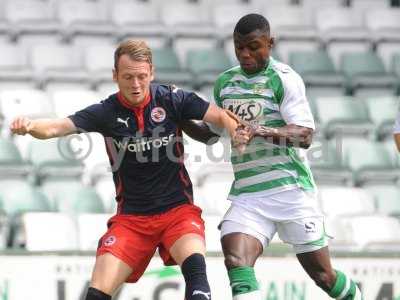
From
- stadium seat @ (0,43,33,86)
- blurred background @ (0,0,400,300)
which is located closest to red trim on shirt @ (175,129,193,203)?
blurred background @ (0,0,400,300)

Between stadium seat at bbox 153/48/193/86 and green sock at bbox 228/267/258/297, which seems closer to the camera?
green sock at bbox 228/267/258/297

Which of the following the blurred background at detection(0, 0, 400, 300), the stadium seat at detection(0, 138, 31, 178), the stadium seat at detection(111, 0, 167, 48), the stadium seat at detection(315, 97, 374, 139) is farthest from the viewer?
the stadium seat at detection(111, 0, 167, 48)

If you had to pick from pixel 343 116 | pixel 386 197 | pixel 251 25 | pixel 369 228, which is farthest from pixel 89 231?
pixel 343 116

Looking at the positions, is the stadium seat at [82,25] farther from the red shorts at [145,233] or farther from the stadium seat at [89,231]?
the red shorts at [145,233]

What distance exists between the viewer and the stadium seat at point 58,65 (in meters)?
12.5

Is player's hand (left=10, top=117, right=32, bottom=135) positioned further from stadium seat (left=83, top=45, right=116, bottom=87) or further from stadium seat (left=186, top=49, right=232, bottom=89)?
stadium seat (left=186, top=49, right=232, bottom=89)

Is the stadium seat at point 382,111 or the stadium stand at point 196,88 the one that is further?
the stadium seat at point 382,111

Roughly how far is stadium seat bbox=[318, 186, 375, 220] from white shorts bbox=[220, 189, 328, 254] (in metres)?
3.28

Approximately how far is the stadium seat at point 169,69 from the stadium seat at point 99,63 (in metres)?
0.48

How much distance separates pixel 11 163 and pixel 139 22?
134 inches

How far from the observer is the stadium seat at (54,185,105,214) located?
34.4ft

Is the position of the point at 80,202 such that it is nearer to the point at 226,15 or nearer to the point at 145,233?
the point at 145,233

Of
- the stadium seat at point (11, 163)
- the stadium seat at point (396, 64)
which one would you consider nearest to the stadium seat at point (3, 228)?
the stadium seat at point (11, 163)

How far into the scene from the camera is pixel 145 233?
7.39 meters
